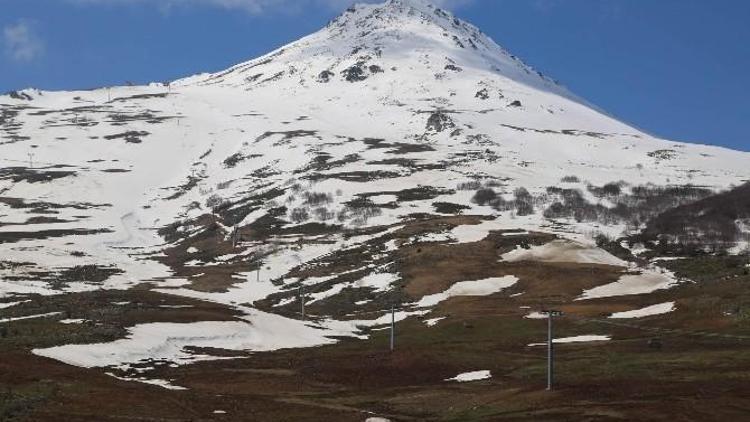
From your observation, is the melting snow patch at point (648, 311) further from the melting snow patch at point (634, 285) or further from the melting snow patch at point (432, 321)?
the melting snow patch at point (432, 321)

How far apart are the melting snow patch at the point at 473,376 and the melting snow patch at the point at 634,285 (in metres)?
60.7

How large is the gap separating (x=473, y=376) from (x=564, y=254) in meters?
97.0

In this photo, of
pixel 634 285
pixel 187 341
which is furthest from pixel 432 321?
pixel 634 285

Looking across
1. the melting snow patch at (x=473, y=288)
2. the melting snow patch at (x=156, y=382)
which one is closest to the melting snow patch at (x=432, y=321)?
the melting snow patch at (x=473, y=288)

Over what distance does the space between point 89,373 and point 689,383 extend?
46227mm

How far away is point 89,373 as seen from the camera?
68750 mm

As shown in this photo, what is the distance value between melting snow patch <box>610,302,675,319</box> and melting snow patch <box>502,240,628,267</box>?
162ft

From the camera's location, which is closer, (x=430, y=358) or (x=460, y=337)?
(x=430, y=358)

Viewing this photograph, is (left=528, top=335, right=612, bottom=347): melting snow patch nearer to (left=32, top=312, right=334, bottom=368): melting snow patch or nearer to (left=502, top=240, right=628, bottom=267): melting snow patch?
(left=32, top=312, right=334, bottom=368): melting snow patch

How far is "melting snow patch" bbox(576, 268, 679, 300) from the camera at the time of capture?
134m

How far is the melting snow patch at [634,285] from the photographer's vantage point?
438ft

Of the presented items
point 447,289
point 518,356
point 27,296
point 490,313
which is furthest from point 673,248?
point 27,296

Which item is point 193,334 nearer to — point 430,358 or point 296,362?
point 296,362

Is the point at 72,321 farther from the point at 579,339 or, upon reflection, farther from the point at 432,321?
the point at 579,339
